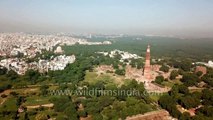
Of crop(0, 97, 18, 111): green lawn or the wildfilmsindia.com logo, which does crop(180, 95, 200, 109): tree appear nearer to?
the wildfilmsindia.com logo

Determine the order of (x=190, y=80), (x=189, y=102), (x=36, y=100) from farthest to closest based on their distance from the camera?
1. (x=190, y=80)
2. (x=36, y=100)
3. (x=189, y=102)

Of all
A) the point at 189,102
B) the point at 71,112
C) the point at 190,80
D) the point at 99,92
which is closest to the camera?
the point at 71,112

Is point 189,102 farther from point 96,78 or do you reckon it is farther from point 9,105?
point 9,105

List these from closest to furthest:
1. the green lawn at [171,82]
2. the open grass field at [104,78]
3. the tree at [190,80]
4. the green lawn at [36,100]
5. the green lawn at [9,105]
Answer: the green lawn at [9,105] < the green lawn at [36,100] < the tree at [190,80] < the green lawn at [171,82] < the open grass field at [104,78]

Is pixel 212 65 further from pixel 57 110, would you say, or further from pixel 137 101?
pixel 57 110

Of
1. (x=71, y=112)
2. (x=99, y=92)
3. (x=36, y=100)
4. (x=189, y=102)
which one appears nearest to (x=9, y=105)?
(x=36, y=100)

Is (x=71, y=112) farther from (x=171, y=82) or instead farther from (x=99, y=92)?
(x=171, y=82)

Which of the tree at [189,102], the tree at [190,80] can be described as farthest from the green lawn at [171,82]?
the tree at [189,102]

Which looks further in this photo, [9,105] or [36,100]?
[36,100]

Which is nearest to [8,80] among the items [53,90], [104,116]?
[53,90]

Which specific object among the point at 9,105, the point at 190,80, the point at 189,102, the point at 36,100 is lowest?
the point at 36,100

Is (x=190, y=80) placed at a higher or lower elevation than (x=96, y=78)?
higher

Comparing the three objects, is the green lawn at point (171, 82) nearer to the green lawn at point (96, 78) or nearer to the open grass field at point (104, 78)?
the open grass field at point (104, 78)
